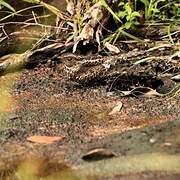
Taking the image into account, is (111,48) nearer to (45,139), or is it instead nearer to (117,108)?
(117,108)

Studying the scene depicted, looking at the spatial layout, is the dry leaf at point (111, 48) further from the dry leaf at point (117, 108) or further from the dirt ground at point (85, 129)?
the dry leaf at point (117, 108)

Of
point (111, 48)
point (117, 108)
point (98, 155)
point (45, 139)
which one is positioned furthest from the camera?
point (111, 48)

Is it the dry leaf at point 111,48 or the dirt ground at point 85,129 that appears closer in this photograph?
the dirt ground at point 85,129

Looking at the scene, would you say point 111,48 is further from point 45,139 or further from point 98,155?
point 98,155

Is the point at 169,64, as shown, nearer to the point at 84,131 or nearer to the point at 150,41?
the point at 150,41

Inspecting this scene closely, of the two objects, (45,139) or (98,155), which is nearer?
(98,155)

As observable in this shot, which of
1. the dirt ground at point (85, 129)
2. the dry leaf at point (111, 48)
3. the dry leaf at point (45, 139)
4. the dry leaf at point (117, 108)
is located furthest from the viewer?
the dry leaf at point (111, 48)

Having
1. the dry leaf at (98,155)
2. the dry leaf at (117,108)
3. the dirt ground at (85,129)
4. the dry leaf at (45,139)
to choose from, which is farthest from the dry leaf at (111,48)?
the dry leaf at (98,155)

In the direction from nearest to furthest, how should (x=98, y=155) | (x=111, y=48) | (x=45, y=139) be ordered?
(x=98, y=155) < (x=45, y=139) < (x=111, y=48)

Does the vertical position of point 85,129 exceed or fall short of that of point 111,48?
it falls short

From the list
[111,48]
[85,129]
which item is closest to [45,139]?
[85,129]
